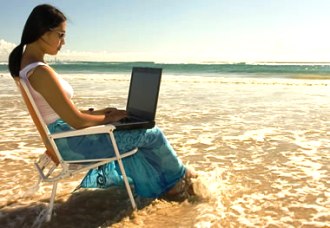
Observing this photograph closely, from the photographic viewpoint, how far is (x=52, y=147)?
345 cm

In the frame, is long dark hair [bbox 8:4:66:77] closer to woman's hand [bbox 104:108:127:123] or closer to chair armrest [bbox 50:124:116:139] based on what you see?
chair armrest [bbox 50:124:116:139]

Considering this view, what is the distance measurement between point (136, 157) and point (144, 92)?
66 centimetres

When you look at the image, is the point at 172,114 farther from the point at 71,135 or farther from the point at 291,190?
the point at 71,135

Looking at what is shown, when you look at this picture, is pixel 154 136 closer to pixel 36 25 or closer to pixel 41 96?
pixel 41 96

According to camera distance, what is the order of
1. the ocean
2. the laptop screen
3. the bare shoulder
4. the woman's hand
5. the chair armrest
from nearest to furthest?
the bare shoulder → the chair armrest → the woman's hand → the laptop screen → the ocean

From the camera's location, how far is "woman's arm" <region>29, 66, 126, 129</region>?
3.22 m

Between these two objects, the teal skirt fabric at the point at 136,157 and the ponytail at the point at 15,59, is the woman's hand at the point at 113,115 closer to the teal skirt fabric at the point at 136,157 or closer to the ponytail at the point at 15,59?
the teal skirt fabric at the point at 136,157

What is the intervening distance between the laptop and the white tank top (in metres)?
0.53

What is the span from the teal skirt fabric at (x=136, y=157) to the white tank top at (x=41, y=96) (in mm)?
101

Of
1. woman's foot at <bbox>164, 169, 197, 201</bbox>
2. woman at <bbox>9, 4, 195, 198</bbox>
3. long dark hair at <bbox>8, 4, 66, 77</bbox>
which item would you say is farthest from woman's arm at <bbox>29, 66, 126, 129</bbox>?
woman's foot at <bbox>164, 169, 197, 201</bbox>

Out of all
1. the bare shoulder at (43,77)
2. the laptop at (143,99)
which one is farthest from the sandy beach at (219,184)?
the bare shoulder at (43,77)

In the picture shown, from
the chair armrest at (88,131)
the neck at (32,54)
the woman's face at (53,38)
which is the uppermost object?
the woman's face at (53,38)

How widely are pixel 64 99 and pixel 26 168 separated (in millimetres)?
2737

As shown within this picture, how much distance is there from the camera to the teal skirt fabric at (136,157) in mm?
3654
